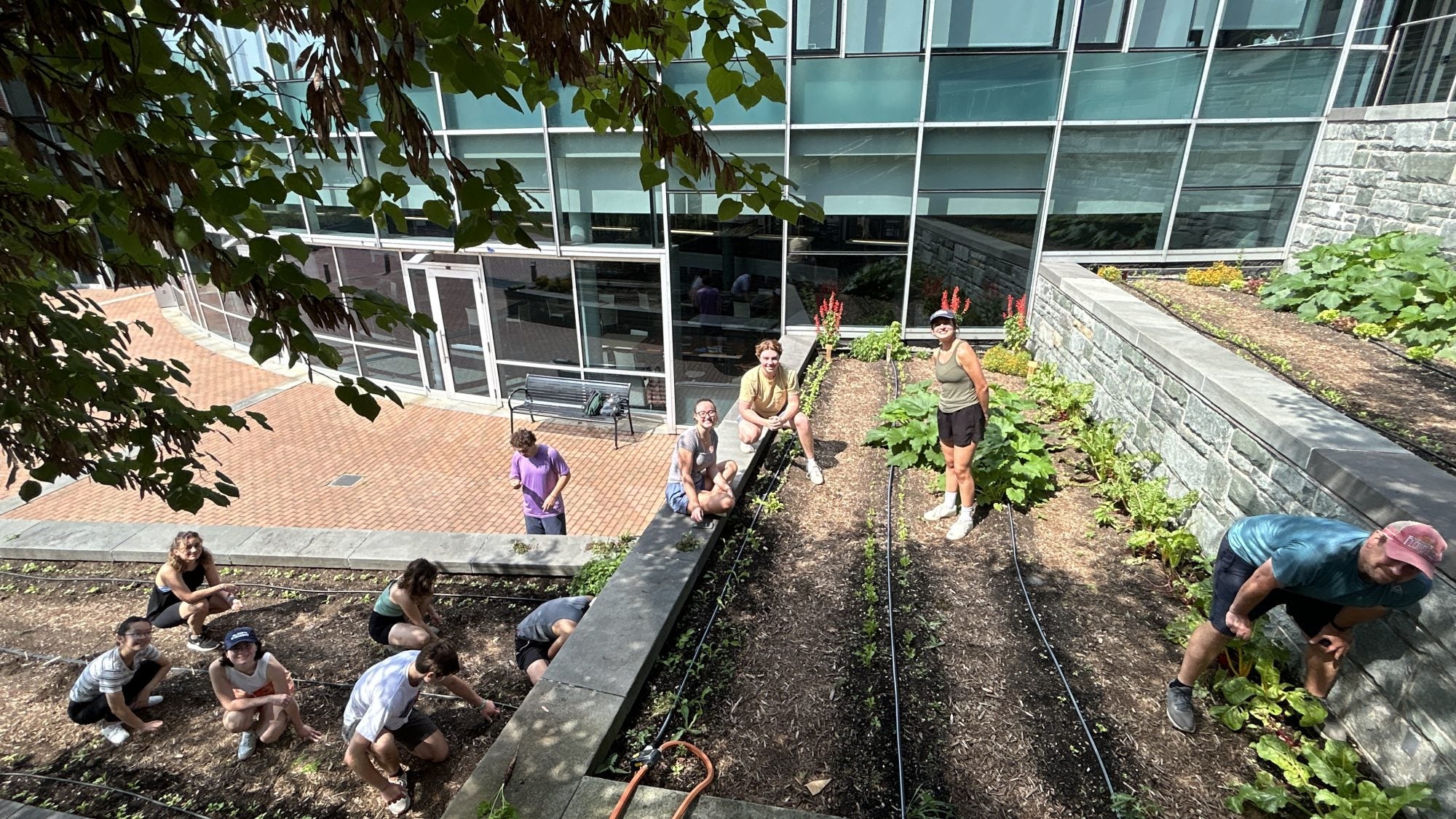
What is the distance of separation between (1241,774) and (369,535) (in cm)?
658

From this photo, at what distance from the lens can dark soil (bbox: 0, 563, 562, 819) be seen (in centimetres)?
407

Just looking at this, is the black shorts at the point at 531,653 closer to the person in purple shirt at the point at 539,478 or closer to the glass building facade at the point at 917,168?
the person in purple shirt at the point at 539,478

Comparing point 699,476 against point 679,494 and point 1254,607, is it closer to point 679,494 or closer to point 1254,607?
point 679,494

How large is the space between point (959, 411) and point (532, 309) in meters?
8.34

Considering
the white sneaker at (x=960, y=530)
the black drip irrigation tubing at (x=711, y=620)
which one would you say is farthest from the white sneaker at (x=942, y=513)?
the black drip irrigation tubing at (x=711, y=620)

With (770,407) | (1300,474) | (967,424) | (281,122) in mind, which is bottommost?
(770,407)

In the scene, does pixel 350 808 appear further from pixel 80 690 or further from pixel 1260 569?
pixel 1260 569

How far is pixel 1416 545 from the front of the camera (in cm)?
267

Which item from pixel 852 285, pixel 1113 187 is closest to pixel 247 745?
pixel 852 285

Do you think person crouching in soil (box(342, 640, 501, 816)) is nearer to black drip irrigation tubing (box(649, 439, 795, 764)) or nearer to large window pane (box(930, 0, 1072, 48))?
black drip irrigation tubing (box(649, 439, 795, 764))

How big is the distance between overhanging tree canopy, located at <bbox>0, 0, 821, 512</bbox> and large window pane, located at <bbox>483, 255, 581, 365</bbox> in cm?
884

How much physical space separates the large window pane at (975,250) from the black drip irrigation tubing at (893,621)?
4451 millimetres

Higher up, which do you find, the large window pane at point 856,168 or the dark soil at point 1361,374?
the large window pane at point 856,168

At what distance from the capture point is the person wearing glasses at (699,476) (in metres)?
5.08
